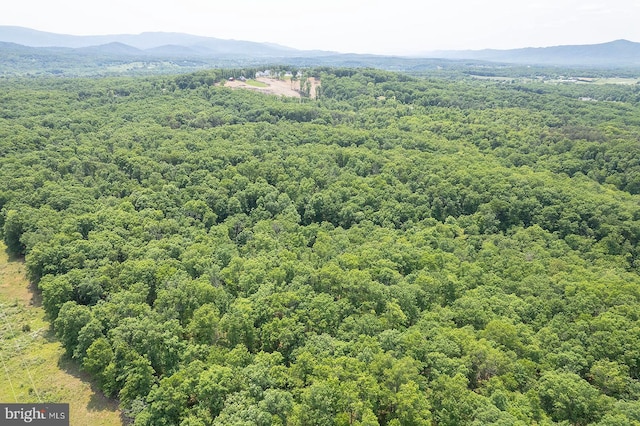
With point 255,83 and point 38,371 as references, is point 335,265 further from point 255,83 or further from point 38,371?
point 255,83

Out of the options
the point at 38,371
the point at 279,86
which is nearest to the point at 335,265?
the point at 38,371

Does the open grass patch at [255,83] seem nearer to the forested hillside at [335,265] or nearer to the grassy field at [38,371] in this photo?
the forested hillside at [335,265]

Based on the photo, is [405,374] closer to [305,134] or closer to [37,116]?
[305,134]

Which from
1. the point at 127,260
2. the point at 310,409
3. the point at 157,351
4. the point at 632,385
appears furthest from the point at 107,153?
the point at 632,385

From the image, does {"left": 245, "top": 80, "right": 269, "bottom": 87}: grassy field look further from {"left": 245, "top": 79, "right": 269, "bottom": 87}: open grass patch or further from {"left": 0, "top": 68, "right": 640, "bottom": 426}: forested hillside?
{"left": 0, "top": 68, "right": 640, "bottom": 426}: forested hillside

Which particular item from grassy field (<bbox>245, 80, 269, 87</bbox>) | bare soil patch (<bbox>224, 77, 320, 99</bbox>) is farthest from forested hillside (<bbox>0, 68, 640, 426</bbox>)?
grassy field (<bbox>245, 80, 269, 87</bbox>)
